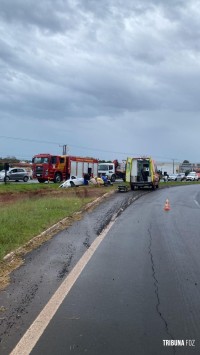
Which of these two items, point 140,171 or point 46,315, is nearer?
point 46,315

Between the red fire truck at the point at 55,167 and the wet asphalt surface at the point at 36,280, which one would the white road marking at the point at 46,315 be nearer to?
the wet asphalt surface at the point at 36,280

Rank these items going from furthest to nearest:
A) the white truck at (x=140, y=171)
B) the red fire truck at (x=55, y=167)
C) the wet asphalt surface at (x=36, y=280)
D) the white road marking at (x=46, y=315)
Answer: the red fire truck at (x=55, y=167) < the white truck at (x=140, y=171) < the wet asphalt surface at (x=36, y=280) < the white road marking at (x=46, y=315)

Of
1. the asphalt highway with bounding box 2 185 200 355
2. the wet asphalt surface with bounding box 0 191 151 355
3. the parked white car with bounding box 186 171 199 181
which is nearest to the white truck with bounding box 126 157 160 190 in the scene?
the wet asphalt surface with bounding box 0 191 151 355

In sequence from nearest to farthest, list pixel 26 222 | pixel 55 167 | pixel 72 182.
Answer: pixel 26 222, pixel 72 182, pixel 55 167

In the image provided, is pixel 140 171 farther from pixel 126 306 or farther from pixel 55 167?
pixel 126 306

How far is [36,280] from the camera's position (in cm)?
666

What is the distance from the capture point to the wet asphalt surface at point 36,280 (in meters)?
4.78

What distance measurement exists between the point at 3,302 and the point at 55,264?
2.26m

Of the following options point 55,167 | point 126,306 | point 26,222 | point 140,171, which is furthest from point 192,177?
point 126,306

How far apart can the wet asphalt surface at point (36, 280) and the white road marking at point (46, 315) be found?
0.07 m

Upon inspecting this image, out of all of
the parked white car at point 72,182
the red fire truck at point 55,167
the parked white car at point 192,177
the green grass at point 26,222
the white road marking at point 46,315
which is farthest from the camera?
the parked white car at point 192,177

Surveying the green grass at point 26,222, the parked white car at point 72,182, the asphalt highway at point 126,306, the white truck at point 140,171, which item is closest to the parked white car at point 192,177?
the parked white car at point 72,182

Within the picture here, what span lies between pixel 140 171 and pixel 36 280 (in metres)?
28.7

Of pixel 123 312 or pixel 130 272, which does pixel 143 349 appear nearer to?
pixel 123 312
